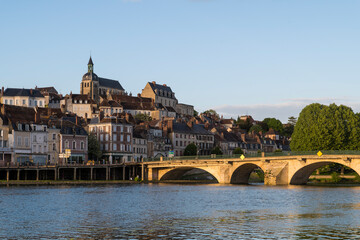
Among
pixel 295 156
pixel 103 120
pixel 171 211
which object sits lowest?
pixel 171 211

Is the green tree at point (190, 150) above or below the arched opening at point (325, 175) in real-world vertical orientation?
above

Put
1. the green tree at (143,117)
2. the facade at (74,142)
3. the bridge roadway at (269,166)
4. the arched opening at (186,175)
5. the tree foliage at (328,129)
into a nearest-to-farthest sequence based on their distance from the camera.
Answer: the bridge roadway at (269,166) < the tree foliage at (328,129) < the arched opening at (186,175) < the facade at (74,142) < the green tree at (143,117)

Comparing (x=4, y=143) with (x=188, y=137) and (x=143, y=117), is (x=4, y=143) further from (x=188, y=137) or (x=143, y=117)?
(x=143, y=117)

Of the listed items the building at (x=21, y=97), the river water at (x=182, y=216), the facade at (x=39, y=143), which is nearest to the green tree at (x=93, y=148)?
the facade at (x=39, y=143)

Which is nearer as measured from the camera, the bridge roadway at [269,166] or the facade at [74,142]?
the bridge roadway at [269,166]

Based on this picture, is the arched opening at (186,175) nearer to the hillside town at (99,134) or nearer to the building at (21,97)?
the hillside town at (99,134)

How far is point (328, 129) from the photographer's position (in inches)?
3819

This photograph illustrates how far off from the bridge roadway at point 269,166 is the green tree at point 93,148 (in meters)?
17.7

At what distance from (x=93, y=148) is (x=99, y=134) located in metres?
5.91

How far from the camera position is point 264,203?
5562 cm

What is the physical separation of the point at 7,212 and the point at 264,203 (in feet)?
73.7

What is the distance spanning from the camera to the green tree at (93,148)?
117 metres

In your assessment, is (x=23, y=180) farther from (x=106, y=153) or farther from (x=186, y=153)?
(x=186, y=153)

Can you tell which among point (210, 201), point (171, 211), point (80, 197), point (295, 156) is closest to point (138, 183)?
point (295, 156)
